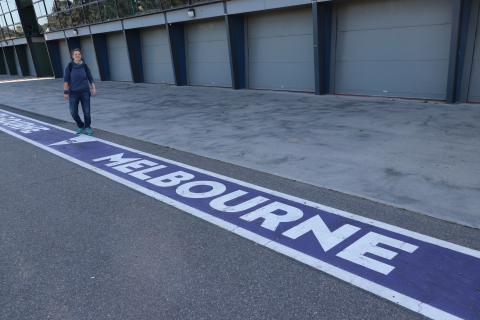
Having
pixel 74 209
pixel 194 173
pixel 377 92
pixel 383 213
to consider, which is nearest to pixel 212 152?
pixel 194 173

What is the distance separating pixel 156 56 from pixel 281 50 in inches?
323

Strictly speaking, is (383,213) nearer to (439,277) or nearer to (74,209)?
(439,277)

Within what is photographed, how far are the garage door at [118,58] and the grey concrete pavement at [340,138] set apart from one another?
28.8 feet

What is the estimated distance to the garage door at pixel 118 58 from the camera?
21562 millimetres

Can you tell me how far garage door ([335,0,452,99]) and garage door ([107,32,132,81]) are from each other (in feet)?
43.8

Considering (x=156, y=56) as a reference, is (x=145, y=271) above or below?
below

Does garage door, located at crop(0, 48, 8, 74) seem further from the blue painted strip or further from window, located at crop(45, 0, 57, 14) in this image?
the blue painted strip

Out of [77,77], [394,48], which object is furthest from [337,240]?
[394,48]

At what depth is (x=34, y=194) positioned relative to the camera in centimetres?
550

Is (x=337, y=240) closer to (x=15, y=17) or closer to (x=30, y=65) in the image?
(x=15, y=17)

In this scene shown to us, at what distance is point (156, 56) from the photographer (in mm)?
19375

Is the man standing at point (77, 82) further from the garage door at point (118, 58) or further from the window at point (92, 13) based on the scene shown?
the window at point (92, 13)

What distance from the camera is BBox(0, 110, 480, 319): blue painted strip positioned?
2980 millimetres

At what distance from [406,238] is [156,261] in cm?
240
